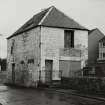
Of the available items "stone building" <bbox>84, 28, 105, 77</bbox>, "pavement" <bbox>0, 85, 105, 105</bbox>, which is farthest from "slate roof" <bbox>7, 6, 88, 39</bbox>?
"pavement" <bbox>0, 85, 105, 105</bbox>

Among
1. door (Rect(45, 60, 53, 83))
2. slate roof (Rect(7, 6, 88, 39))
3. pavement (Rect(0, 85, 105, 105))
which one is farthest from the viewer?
slate roof (Rect(7, 6, 88, 39))

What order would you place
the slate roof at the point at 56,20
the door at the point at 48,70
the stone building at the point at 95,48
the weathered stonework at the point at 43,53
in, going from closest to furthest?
the door at the point at 48,70 < the weathered stonework at the point at 43,53 < the slate roof at the point at 56,20 < the stone building at the point at 95,48

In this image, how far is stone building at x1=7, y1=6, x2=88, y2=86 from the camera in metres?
25.8

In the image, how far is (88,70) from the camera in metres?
25.9

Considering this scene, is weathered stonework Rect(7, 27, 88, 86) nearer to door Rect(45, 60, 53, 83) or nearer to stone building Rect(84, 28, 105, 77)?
door Rect(45, 60, 53, 83)

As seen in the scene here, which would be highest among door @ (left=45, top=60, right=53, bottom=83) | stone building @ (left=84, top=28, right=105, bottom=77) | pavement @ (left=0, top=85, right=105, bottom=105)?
stone building @ (left=84, top=28, right=105, bottom=77)

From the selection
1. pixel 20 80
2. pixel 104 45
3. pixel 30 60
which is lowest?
pixel 20 80

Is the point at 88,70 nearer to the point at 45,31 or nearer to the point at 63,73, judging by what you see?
the point at 63,73

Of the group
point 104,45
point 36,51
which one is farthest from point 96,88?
point 104,45

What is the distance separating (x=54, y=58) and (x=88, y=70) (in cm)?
363

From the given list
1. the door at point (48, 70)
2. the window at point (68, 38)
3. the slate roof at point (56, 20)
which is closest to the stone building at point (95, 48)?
the window at point (68, 38)

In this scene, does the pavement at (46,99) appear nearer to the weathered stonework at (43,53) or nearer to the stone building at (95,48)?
the weathered stonework at (43,53)

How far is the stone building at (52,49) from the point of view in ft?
84.8

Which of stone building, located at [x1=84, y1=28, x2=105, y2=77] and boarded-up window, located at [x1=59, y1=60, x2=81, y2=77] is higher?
stone building, located at [x1=84, y1=28, x2=105, y2=77]
